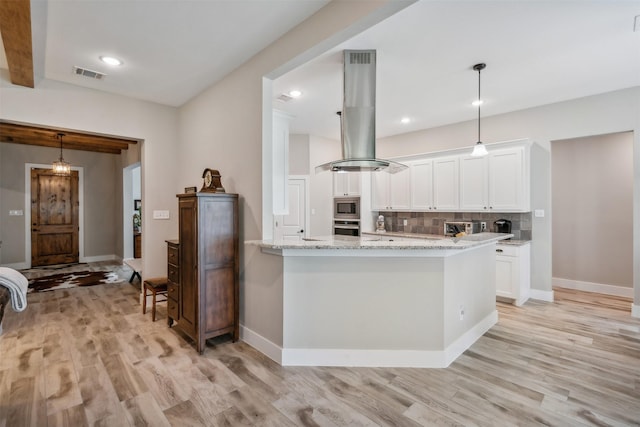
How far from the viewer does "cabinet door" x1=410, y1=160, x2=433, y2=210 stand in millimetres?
5367

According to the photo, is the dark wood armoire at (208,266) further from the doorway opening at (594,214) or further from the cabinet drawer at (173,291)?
the doorway opening at (594,214)

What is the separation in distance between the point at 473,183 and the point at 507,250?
3.77ft

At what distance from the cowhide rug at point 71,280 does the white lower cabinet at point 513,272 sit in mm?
6525

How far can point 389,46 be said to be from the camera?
2.83 m

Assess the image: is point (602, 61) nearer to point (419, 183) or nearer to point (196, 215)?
point (419, 183)

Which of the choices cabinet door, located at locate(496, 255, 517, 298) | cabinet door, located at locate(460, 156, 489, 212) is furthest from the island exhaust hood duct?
cabinet door, located at locate(496, 255, 517, 298)

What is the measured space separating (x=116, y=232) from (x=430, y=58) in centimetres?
838

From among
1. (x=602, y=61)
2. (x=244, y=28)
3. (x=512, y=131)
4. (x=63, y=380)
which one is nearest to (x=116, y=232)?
(x=63, y=380)

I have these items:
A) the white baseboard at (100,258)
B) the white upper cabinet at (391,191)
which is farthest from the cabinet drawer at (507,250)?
the white baseboard at (100,258)

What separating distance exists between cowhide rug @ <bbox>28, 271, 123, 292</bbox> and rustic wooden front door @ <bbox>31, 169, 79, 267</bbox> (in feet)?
4.55

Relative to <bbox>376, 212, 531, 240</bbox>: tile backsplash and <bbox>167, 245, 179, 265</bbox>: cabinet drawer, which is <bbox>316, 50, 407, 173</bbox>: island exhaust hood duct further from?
<bbox>376, 212, 531, 240</bbox>: tile backsplash

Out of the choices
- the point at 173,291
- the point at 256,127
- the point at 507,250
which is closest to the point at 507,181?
the point at 507,250

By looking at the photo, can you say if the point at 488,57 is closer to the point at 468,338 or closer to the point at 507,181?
the point at 507,181

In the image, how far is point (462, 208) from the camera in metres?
5.01
